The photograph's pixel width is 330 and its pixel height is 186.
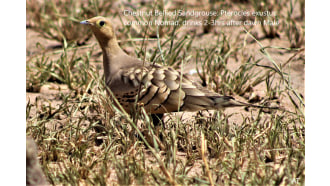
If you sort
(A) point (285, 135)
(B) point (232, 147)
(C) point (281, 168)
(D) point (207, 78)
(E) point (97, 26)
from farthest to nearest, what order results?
(D) point (207, 78) < (E) point (97, 26) < (A) point (285, 135) < (B) point (232, 147) < (C) point (281, 168)

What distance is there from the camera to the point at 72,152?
10.4ft

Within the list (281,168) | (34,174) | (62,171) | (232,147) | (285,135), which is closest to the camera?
(34,174)

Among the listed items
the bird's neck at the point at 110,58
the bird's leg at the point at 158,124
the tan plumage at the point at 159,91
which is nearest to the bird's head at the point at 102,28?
the bird's neck at the point at 110,58

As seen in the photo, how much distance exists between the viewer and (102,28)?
3.76 m

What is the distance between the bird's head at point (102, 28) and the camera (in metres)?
3.74

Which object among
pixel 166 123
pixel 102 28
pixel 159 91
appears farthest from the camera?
pixel 102 28

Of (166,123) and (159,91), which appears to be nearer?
(159,91)

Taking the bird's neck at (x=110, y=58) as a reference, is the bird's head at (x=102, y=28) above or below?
above

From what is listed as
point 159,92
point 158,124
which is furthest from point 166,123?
point 159,92

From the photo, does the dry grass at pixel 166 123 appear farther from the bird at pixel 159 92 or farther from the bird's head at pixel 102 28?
the bird's head at pixel 102 28

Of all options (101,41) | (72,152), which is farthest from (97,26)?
(72,152)

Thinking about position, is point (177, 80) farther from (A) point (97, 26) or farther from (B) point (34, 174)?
(B) point (34, 174)

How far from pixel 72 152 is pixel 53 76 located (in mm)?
1435

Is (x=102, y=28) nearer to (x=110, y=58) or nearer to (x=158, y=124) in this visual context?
(x=110, y=58)
